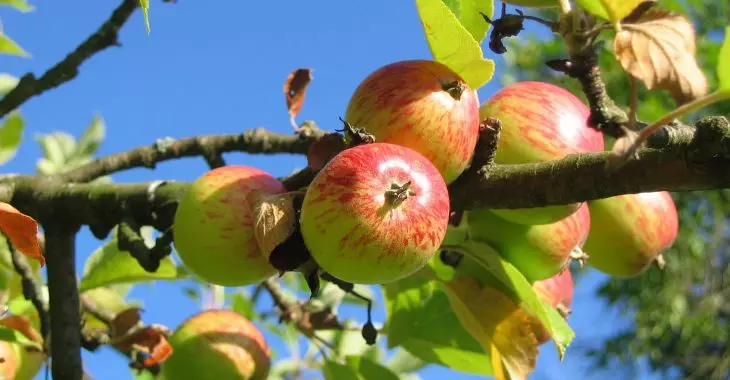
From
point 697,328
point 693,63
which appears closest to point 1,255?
point 693,63

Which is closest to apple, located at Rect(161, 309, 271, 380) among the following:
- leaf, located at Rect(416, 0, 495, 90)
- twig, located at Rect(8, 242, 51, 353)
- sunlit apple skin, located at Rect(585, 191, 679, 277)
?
twig, located at Rect(8, 242, 51, 353)

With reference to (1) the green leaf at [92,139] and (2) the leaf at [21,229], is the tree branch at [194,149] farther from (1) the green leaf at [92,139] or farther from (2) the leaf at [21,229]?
(1) the green leaf at [92,139]

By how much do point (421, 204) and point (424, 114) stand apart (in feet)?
0.54

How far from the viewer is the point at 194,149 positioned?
5.35 ft

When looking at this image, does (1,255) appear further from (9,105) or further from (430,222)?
(430,222)

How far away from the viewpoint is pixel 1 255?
5.51 feet

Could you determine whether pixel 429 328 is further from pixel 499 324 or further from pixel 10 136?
pixel 10 136

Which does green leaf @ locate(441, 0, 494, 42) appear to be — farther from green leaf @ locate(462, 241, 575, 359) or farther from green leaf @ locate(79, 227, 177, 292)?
green leaf @ locate(79, 227, 177, 292)

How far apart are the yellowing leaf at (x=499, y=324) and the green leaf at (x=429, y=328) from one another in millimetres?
203

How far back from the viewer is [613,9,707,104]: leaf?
2.65 ft

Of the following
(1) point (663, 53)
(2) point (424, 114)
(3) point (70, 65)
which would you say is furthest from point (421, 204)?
(3) point (70, 65)

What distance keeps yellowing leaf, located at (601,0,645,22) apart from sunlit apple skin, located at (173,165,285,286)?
500 mm

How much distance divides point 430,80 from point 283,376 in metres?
2.24

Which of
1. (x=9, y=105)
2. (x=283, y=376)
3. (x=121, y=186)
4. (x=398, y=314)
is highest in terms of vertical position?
(x=9, y=105)
